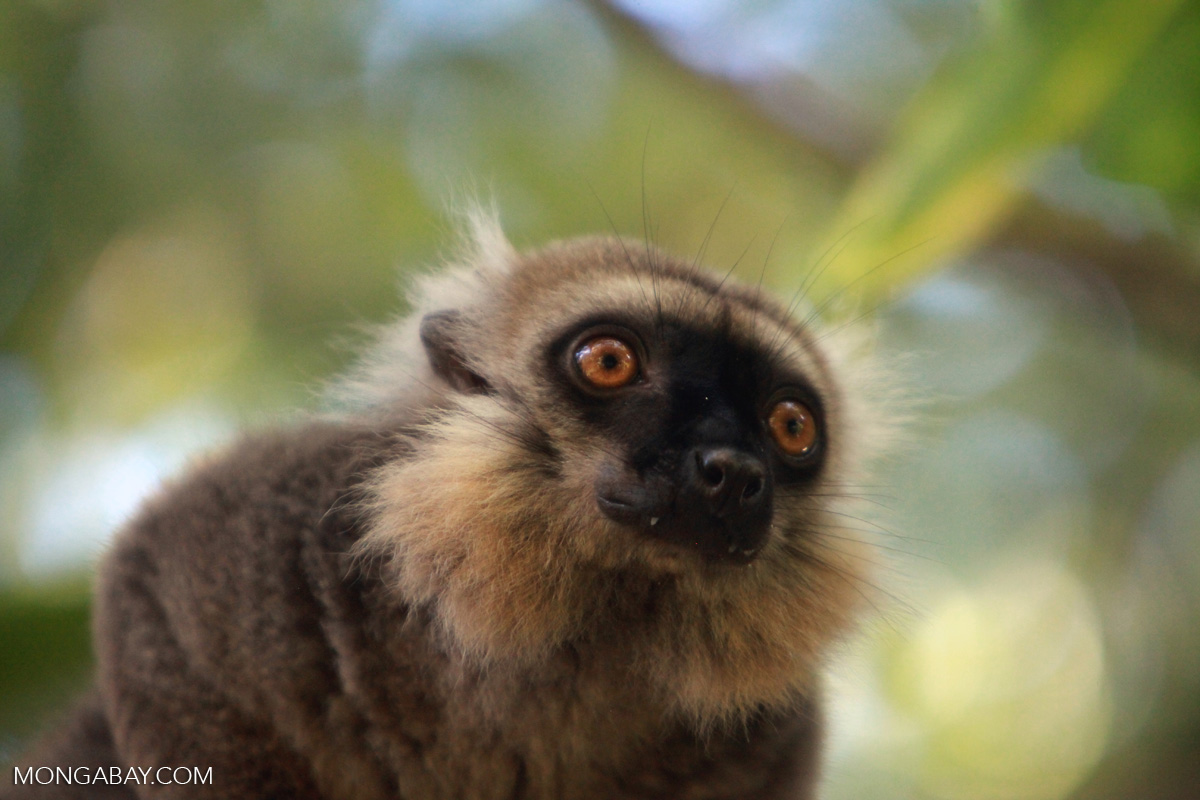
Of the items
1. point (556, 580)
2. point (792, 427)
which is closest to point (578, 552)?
point (556, 580)

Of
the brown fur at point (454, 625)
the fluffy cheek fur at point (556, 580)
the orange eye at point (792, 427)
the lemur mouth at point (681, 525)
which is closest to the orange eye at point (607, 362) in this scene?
the brown fur at point (454, 625)

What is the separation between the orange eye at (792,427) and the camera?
325 cm

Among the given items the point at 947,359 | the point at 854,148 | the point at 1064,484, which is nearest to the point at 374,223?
the point at 854,148

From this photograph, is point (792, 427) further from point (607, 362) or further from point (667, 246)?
point (667, 246)

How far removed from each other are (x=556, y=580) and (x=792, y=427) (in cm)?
91

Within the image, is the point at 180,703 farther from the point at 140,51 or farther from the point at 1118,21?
the point at 140,51

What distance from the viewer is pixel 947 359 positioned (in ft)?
20.4

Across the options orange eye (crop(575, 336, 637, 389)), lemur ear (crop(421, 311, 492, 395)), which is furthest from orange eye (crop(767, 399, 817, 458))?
lemur ear (crop(421, 311, 492, 395))

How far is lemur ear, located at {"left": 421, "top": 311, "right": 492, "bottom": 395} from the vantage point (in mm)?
3402

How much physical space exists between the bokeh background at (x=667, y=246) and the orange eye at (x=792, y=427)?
21.5 inches

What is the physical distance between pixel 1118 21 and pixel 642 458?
1516mm

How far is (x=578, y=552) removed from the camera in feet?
9.44

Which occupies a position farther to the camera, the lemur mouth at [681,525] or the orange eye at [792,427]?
the orange eye at [792,427]

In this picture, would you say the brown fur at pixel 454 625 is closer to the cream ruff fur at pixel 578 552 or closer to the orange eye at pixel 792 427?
the cream ruff fur at pixel 578 552
